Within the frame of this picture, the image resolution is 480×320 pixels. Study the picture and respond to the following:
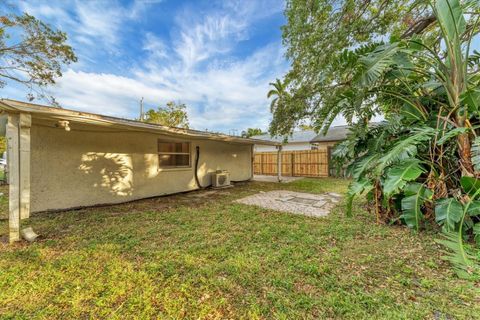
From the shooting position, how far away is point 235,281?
7.43 ft

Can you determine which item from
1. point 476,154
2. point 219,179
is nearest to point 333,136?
point 219,179

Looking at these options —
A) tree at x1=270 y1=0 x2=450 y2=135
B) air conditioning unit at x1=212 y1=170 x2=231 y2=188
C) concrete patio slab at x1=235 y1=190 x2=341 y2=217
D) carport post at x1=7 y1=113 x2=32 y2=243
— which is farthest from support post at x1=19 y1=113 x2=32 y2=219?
air conditioning unit at x1=212 y1=170 x2=231 y2=188

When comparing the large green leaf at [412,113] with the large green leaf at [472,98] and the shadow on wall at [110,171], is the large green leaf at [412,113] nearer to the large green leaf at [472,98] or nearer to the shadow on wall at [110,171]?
the large green leaf at [472,98]

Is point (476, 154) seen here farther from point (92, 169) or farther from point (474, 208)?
point (92, 169)

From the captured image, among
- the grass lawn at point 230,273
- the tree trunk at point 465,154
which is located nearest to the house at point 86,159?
the grass lawn at point 230,273

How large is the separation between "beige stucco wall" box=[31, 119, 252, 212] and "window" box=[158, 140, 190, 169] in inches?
9.4

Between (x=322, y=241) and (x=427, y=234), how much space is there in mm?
1881

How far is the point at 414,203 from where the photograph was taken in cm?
313

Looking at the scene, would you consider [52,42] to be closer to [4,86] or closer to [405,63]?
[4,86]

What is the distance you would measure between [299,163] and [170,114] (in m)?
15.7

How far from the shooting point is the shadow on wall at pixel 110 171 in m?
5.53

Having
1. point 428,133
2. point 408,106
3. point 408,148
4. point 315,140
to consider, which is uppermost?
point 315,140

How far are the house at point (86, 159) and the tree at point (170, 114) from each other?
15.7 metres

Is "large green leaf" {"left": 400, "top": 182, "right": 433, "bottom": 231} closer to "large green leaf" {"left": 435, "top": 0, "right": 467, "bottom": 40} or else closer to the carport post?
"large green leaf" {"left": 435, "top": 0, "right": 467, "bottom": 40}
